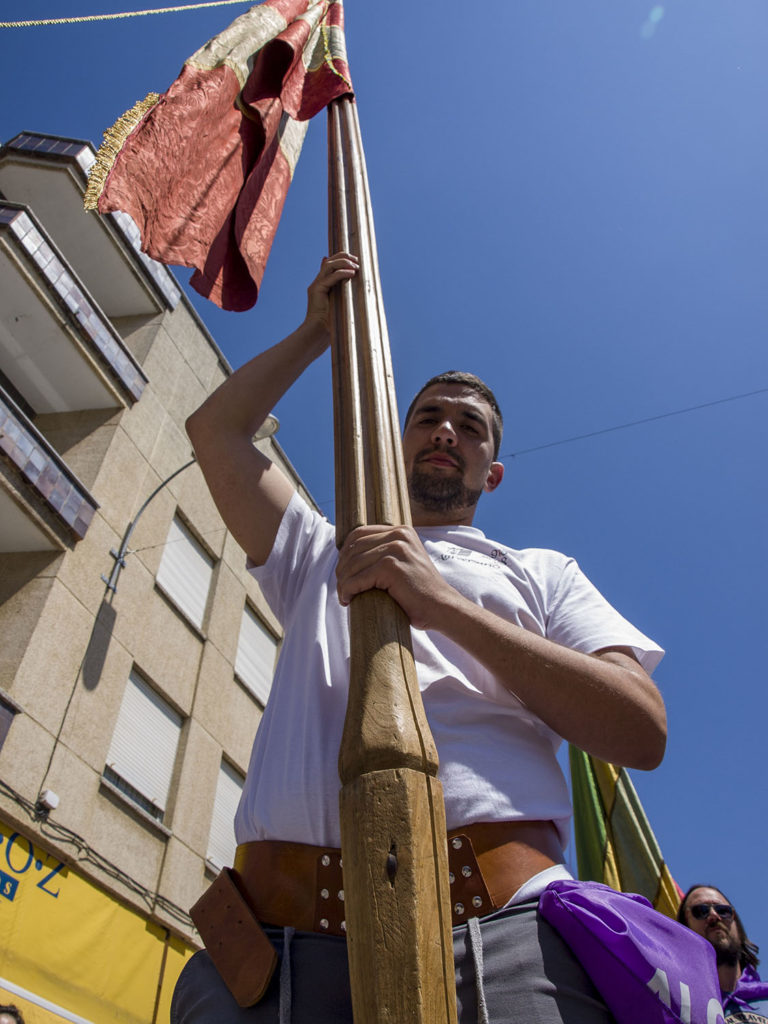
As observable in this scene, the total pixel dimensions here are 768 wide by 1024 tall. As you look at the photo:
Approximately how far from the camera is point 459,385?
8.57ft

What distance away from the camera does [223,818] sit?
1191cm

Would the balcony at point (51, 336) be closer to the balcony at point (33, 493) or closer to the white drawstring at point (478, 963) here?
the balcony at point (33, 493)

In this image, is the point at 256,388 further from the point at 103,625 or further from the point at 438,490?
the point at 103,625

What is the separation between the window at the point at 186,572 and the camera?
40.4ft

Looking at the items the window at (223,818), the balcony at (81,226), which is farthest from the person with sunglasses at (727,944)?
the balcony at (81,226)

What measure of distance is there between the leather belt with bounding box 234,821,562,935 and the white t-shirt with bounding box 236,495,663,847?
0.10 feet

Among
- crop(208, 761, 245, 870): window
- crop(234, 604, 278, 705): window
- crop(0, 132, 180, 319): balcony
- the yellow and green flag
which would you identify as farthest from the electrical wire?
crop(0, 132, 180, 319): balcony

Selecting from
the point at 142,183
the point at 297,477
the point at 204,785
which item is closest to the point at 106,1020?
the point at 204,785

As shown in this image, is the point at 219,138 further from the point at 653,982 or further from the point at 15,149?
the point at 15,149

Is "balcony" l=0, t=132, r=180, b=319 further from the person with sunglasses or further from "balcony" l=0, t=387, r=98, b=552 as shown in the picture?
the person with sunglasses

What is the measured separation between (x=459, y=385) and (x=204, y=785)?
1015 cm

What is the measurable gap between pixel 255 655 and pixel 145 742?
4.08 meters

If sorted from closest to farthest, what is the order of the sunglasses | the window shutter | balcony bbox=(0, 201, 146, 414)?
the sunglasses < the window shutter < balcony bbox=(0, 201, 146, 414)

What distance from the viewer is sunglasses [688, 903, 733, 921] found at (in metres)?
4.41
